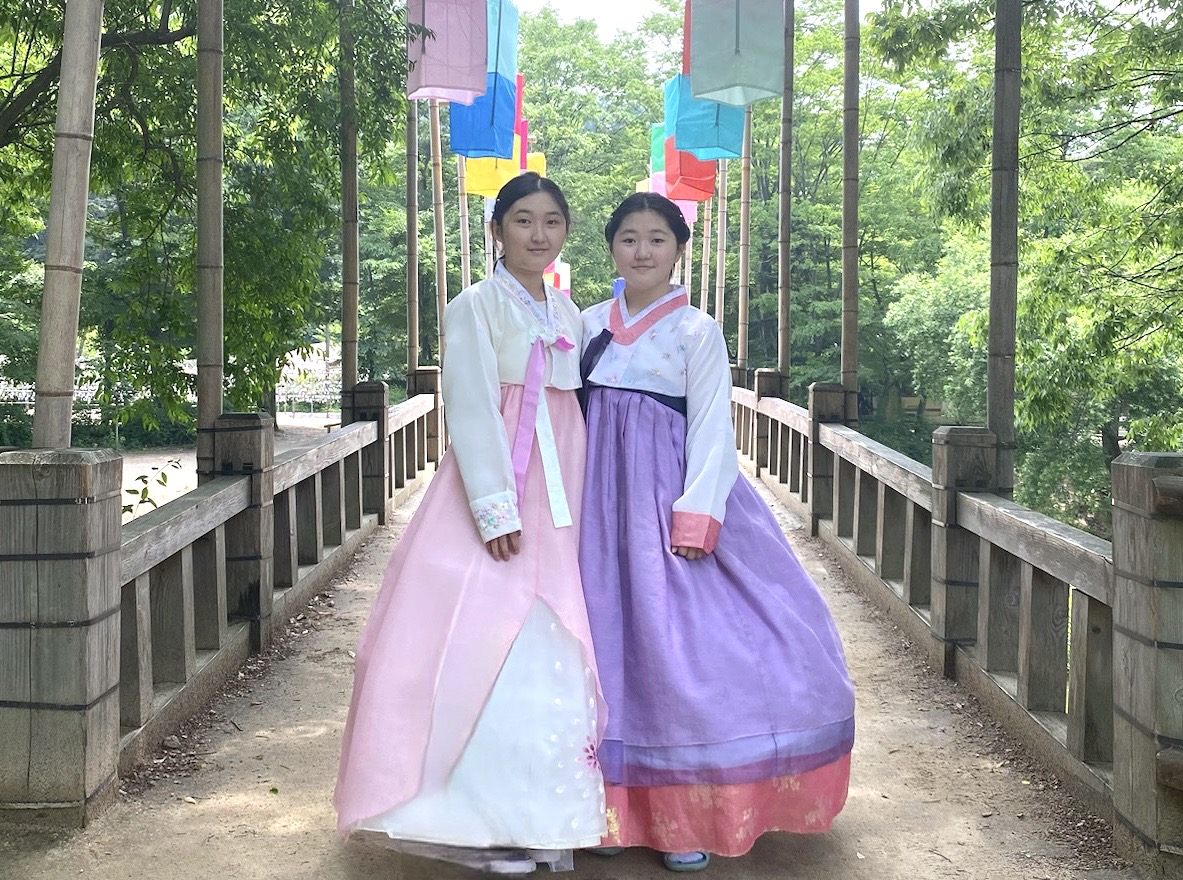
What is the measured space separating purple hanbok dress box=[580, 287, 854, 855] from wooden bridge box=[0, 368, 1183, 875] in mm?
666

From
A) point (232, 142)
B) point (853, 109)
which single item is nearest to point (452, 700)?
point (853, 109)

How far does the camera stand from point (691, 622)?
2967mm

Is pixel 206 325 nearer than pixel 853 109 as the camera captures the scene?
Yes

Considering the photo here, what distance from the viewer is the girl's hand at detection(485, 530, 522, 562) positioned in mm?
2939

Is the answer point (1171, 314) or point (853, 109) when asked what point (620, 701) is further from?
point (1171, 314)

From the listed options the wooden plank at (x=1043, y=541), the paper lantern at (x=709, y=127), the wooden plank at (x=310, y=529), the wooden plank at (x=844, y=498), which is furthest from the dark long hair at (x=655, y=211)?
the paper lantern at (x=709, y=127)

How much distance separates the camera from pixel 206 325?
16.5 ft

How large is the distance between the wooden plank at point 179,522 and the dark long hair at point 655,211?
4.93 feet

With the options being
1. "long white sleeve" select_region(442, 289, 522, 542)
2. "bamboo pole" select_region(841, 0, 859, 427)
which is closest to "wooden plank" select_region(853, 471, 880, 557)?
"bamboo pole" select_region(841, 0, 859, 427)

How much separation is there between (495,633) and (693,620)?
1.52ft

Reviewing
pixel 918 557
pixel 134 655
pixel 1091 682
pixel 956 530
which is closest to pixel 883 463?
pixel 918 557

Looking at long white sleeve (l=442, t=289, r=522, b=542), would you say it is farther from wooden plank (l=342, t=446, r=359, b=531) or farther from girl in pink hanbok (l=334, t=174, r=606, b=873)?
wooden plank (l=342, t=446, r=359, b=531)

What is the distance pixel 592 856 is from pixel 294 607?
289 cm

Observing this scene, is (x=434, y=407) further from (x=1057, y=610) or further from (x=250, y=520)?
(x=1057, y=610)
